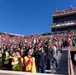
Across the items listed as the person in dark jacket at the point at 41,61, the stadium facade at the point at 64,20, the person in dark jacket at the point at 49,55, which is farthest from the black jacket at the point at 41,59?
the stadium facade at the point at 64,20

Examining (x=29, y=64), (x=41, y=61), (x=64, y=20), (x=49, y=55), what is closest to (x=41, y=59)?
(x=41, y=61)

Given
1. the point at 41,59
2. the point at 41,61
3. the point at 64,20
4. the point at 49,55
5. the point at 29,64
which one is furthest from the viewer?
the point at 64,20

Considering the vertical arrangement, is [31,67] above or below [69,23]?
below

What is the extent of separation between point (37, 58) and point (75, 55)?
386 centimetres

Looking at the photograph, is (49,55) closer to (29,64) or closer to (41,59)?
(41,59)

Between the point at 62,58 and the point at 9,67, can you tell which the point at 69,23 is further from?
the point at 9,67

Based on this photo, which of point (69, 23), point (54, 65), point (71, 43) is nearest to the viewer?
point (54, 65)

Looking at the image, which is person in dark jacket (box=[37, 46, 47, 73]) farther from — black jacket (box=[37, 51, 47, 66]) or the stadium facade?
the stadium facade

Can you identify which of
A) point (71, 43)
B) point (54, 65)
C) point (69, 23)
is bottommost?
point (54, 65)

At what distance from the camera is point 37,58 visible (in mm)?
11289

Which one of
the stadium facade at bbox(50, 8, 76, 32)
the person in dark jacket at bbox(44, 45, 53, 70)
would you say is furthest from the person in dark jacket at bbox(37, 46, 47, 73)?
the stadium facade at bbox(50, 8, 76, 32)

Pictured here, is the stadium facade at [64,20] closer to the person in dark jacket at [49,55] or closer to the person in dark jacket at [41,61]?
the person in dark jacket at [49,55]

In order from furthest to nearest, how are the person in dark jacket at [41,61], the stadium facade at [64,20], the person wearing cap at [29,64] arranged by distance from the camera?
the stadium facade at [64,20]
the person in dark jacket at [41,61]
the person wearing cap at [29,64]

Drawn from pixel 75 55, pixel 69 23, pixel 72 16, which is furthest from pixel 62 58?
pixel 72 16
